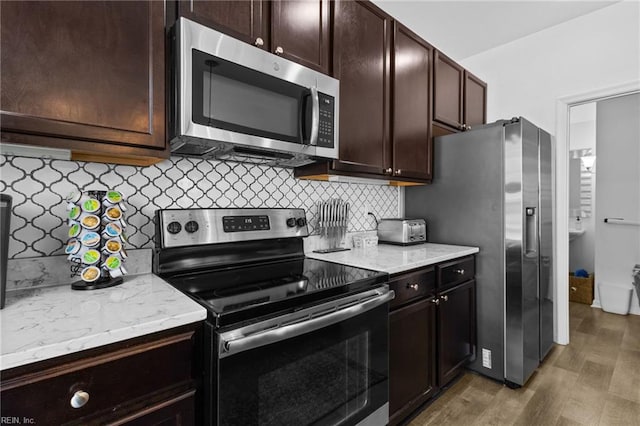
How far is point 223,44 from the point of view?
124 cm

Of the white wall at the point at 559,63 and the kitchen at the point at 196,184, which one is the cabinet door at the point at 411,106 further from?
the white wall at the point at 559,63

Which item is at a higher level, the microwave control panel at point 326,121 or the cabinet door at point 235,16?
the cabinet door at point 235,16

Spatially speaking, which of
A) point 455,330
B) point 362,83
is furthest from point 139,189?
point 455,330

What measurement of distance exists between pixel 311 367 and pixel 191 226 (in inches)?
30.2

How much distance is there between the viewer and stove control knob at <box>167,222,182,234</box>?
1345 mm

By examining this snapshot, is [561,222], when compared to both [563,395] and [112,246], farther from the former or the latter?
[112,246]

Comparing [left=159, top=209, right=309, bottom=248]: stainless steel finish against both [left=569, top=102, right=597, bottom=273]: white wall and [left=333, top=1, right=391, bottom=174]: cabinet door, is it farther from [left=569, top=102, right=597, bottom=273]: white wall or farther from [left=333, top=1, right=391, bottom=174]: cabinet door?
[left=569, top=102, right=597, bottom=273]: white wall

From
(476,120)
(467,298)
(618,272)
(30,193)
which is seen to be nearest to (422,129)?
(476,120)


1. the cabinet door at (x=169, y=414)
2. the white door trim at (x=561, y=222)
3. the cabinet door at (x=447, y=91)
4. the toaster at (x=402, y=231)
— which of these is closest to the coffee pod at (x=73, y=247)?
the cabinet door at (x=169, y=414)

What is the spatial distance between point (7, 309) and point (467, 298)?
2211 millimetres

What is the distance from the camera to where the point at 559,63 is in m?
2.77

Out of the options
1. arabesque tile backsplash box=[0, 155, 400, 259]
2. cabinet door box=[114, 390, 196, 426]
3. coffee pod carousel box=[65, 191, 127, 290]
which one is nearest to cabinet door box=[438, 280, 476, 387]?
arabesque tile backsplash box=[0, 155, 400, 259]

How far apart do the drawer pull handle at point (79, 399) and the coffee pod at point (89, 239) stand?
0.53 m

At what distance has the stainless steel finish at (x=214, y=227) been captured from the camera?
1.35 m
